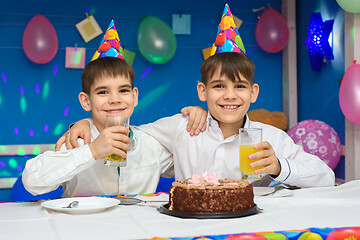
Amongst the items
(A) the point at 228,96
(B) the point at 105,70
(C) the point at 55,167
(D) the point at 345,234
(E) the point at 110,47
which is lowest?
(D) the point at 345,234

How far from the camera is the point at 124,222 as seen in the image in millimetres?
1020

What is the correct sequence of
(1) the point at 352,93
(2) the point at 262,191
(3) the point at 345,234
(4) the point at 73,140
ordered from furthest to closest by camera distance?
(1) the point at 352,93 < (4) the point at 73,140 < (2) the point at 262,191 < (3) the point at 345,234

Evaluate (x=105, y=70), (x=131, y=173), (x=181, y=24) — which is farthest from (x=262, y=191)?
(x=181, y=24)

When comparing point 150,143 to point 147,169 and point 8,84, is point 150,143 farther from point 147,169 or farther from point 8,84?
point 8,84

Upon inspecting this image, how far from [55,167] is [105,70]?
0.49 meters

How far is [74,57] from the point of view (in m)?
3.54

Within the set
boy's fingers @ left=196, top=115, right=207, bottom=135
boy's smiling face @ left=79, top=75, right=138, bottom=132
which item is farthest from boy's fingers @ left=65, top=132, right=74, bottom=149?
boy's fingers @ left=196, top=115, right=207, bottom=135

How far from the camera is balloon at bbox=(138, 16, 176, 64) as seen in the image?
3.33m

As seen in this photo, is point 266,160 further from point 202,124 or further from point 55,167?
point 55,167

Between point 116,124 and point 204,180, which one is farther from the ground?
point 116,124

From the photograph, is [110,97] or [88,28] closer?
[110,97]

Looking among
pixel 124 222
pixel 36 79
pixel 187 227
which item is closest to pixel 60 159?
pixel 124 222

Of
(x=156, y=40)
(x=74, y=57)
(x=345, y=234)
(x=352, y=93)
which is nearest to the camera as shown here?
(x=345, y=234)

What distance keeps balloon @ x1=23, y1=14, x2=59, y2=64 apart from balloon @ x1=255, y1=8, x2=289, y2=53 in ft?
5.12
